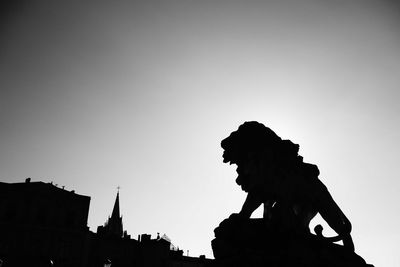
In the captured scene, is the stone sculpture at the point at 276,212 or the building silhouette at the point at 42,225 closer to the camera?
the stone sculpture at the point at 276,212

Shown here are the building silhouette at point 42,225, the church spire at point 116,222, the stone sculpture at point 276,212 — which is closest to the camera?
the stone sculpture at point 276,212

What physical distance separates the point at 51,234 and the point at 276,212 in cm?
3214

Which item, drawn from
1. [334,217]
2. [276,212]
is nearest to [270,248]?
[276,212]

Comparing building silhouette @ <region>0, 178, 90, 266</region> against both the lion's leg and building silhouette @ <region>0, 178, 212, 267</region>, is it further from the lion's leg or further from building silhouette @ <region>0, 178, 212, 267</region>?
the lion's leg

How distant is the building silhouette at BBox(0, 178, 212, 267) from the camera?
2939 cm

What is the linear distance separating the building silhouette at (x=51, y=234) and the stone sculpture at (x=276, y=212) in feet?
101

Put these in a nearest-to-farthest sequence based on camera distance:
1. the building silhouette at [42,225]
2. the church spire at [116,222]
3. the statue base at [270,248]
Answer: the statue base at [270,248] → the building silhouette at [42,225] → the church spire at [116,222]

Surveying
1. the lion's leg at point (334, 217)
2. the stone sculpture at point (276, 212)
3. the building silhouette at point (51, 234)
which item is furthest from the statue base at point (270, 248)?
the building silhouette at point (51, 234)

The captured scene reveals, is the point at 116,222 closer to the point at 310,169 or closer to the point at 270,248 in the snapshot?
the point at 310,169

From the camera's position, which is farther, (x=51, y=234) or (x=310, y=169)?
(x=51, y=234)

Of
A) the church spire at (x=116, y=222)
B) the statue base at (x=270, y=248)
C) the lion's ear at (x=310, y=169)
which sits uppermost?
the church spire at (x=116, y=222)

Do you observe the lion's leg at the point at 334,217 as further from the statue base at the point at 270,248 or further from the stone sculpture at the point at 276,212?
the statue base at the point at 270,248

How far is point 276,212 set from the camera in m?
4.59

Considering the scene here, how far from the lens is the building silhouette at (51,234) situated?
29.4m
